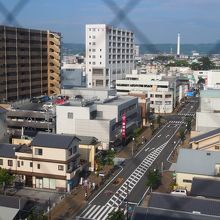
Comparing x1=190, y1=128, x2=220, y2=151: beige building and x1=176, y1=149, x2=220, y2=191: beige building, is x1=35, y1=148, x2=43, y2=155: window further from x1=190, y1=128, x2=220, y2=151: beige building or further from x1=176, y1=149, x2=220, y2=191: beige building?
x1=190, y1=128, x2=220, y2=151: beige building

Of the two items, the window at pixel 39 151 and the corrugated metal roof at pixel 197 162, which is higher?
the window at pixel 39 151

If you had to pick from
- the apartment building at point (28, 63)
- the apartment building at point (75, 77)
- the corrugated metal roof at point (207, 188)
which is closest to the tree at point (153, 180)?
the corrugated metal roof at point (207, 188)

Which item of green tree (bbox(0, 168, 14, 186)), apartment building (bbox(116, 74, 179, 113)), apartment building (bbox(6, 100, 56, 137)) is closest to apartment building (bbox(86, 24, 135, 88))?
apartment building (bbox(116, 74, 179, 113))

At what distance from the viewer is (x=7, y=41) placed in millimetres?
11453

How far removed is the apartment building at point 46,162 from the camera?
17.4 ft

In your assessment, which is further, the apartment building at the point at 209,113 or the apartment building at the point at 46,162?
the apartment building at the point at 209,113

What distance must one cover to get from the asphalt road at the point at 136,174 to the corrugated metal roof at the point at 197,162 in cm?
63

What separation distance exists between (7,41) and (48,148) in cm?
698

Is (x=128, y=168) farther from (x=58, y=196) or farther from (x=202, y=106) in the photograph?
(x=202, y=106)

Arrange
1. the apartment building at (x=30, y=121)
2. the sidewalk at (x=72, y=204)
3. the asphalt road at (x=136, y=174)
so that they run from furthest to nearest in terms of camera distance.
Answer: the apartment building at (x=30, y=121) → the asphalt road at (x=136, y=174) → the sidewalk at (x=72, y=204)

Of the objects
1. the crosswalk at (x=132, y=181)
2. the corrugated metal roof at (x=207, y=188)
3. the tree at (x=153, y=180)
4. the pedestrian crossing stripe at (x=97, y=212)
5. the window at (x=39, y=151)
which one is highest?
the window at (x=39, y=151)

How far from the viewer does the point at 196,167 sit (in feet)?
17.5

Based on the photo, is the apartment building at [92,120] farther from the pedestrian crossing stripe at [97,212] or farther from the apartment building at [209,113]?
the pedestrian crossing stripe at [97,212]

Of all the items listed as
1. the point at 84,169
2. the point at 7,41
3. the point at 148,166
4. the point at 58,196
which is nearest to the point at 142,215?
the point at 58,196
